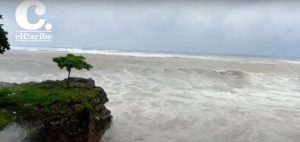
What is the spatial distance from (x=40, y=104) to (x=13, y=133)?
0.82 meters

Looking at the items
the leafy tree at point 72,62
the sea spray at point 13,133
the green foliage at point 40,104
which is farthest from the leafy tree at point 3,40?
the sea spray at point 13,133

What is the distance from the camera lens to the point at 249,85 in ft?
61.3

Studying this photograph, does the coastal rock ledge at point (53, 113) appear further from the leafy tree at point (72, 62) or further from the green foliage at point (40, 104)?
the leafy tree at point (72, 62)

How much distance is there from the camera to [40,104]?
7.36 metres

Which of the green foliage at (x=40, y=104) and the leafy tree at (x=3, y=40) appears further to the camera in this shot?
the leafy tree at (x=3, y=40)

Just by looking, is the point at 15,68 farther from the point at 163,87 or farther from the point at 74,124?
the point at 74,124

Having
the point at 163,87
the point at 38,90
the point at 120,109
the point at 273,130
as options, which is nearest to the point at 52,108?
the point at 38,90

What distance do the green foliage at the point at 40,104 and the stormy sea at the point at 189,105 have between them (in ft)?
0.97

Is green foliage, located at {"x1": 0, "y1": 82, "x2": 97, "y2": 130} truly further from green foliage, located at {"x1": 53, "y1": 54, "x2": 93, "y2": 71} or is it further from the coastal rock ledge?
green foliage, located at {"x1": 53, "y1": 54, "x2": 93, "y2": 71}

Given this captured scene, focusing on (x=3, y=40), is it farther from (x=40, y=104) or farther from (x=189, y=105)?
(x=189, y=105)

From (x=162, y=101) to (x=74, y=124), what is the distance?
6545 mm

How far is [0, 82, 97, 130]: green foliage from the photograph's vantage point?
23.0ft

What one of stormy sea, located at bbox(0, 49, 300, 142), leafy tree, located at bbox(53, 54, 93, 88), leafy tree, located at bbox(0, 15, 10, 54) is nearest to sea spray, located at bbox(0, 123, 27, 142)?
stormy sea, located at bbox(0, 49, 300, 142)

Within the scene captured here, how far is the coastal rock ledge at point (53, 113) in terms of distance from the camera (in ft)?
23.0
